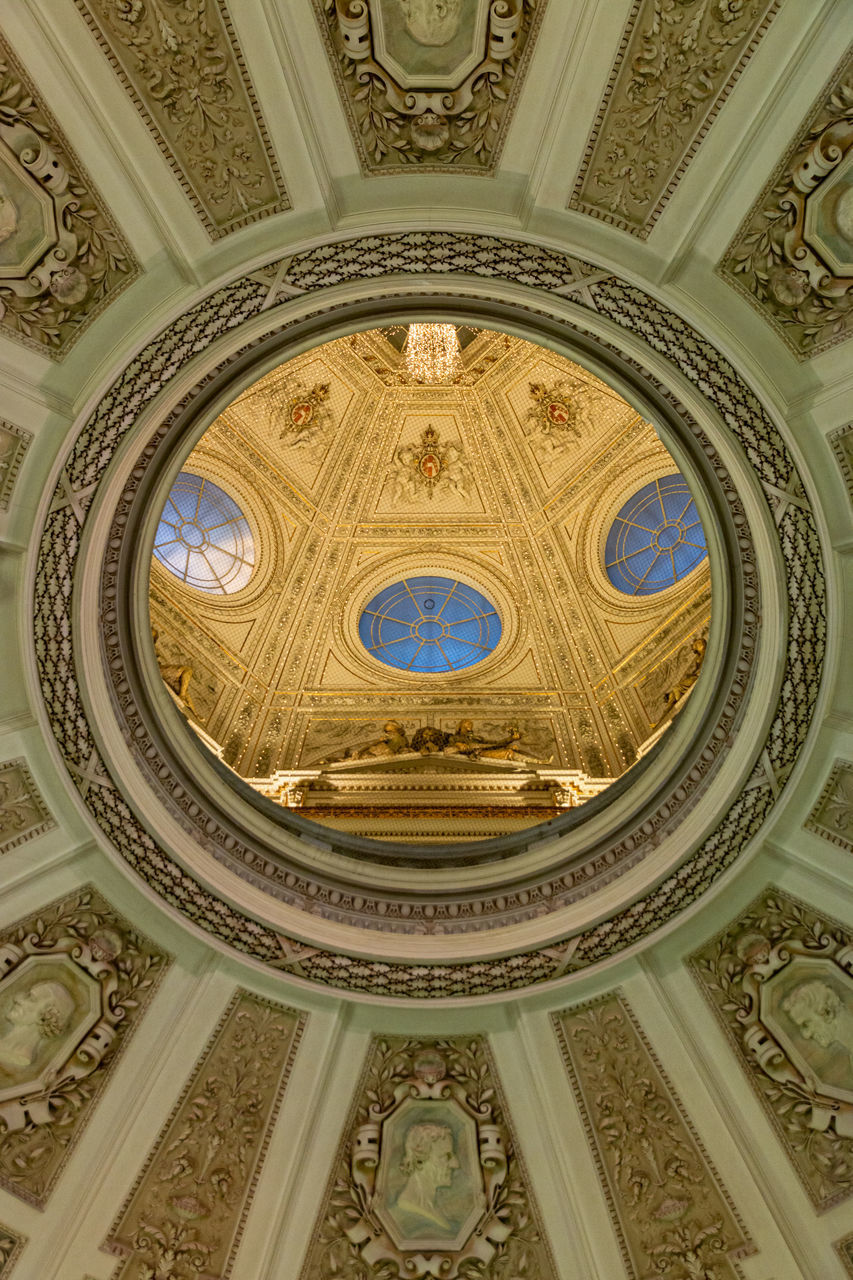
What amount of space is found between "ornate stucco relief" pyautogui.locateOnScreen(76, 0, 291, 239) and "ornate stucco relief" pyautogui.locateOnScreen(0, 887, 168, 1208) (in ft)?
21.3

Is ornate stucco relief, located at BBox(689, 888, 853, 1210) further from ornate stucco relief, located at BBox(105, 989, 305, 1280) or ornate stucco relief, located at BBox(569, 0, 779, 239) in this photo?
ornate stucco relief, located at BBox(569, 0, 779, 239)

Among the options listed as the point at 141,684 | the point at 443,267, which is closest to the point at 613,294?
the point at 443,267

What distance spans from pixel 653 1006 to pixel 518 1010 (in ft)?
4.45

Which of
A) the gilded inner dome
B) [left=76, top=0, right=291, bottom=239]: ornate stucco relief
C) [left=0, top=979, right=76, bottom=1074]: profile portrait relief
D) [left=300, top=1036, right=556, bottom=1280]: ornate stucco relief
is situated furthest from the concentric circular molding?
the gilded inner dome

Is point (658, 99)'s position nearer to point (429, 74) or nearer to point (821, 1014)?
point (429, 74)

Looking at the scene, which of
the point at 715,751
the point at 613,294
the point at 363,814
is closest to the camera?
the point at 613,294

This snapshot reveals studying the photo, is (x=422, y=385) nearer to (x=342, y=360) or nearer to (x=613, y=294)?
(x=342, y=360)

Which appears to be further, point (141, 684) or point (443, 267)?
point (141, 684)

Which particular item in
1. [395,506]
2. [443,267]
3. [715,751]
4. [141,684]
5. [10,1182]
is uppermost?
[395,506]

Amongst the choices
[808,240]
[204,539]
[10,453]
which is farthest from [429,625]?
[808,240]

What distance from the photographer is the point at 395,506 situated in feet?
53.4

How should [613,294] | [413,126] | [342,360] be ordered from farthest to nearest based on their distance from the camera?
[342,360], [613,294], [413,126]

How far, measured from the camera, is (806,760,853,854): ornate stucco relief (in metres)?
9.23

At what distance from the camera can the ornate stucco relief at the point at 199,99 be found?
702 centimetres
